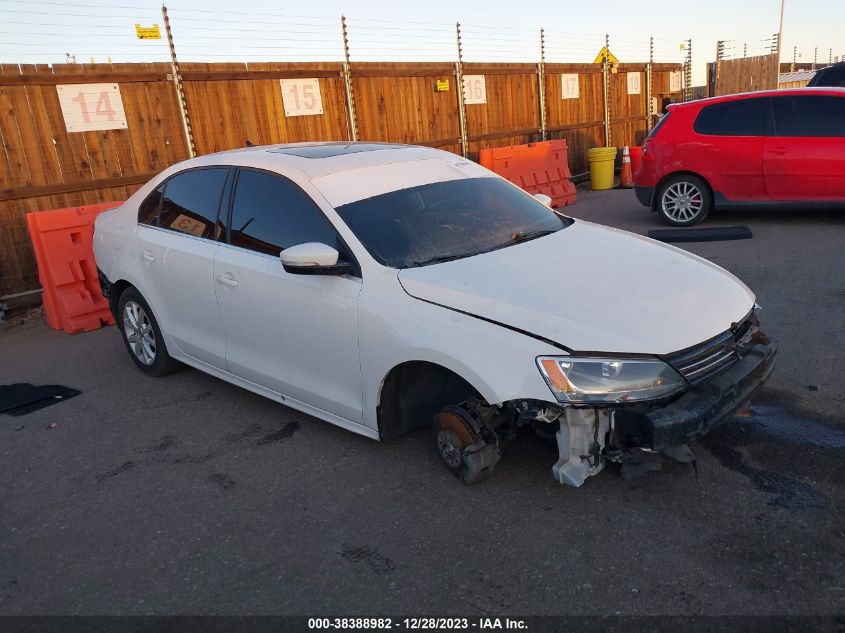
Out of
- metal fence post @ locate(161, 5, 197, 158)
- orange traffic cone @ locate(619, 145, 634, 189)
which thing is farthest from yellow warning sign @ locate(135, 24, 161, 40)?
orange traffic cone @ locate(619, 145, 634, 189)

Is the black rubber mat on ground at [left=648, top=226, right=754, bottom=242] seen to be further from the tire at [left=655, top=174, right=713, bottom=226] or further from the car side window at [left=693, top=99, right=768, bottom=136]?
the car side window at [left=693, top=99, right=768, bottom=136]

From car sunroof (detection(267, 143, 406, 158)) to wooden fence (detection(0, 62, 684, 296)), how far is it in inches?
196

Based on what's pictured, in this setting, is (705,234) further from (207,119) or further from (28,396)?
(28,396)

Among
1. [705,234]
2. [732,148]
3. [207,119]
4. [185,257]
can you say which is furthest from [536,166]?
[185,257]

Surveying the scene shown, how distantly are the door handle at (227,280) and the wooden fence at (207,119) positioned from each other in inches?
202

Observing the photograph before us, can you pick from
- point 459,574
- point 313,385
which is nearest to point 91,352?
point 313,385

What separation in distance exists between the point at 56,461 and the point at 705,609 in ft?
12.3

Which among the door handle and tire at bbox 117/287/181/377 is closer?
the door handle

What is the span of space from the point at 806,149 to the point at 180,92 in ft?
27.1

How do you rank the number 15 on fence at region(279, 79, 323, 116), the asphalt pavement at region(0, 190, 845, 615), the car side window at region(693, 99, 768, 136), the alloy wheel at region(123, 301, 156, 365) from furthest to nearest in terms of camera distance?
the number 15 on fence at region(279, 79, 323, 116) < the car side window at region(693, 99, 768, 136) < the alloy wheel at region(123, 301, 156, 365) < the asphalt pavement at region(0, 190, 845, 615)

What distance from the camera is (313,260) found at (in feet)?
12.3

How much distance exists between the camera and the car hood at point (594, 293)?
3.18 m

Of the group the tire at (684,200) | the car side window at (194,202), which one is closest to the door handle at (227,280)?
the car side window at (194,202)

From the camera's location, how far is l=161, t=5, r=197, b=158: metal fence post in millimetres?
9641
